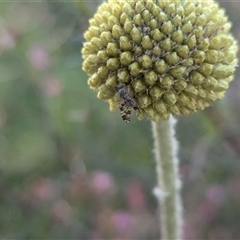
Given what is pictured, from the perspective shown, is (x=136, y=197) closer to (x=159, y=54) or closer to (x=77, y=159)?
(x=77, y=159)

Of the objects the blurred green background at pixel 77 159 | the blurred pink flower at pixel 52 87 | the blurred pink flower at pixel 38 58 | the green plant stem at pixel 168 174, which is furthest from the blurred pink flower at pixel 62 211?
the green plant stem at pixel 168 174

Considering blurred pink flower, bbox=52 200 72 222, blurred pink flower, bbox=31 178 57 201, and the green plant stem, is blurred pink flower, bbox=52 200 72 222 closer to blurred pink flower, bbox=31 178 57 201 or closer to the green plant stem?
blurred pink flower, bbox=31 178 57 201

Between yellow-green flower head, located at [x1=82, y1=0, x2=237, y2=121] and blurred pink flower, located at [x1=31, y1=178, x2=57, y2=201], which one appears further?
blurred pink flower, located at [x1=31, y1=178, x2=57, y2=201]

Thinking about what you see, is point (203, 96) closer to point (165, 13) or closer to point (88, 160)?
point (165, 13)

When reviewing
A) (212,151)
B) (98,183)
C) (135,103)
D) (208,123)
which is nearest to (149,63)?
(135,103)

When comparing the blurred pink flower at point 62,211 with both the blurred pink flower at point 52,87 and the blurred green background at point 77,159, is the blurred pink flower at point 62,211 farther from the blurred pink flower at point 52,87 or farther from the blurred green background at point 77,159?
the blurred pink flower at point 52,87

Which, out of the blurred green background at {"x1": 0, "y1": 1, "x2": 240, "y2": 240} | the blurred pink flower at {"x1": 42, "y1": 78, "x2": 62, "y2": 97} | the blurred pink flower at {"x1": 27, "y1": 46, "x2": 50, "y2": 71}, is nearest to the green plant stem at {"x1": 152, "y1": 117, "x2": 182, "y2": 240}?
the blurred green background at {"x1": 0, "y1": 1, "x2": 240, "y2": 240}
